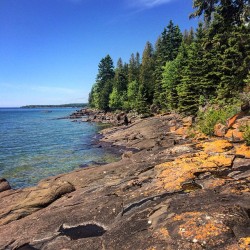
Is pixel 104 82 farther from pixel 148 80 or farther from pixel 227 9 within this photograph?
pixel 227 9

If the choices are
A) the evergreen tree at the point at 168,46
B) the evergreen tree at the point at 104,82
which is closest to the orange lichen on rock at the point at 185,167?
the evergreen tree at the point at 168,46

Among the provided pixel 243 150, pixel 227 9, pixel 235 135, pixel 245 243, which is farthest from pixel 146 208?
pixel 227 9

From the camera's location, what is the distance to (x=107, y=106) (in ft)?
345

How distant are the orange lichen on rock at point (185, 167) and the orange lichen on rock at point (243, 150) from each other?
853 millimetres

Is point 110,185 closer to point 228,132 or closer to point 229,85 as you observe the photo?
point 228,132

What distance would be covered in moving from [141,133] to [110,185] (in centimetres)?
2583

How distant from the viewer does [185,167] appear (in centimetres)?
1312

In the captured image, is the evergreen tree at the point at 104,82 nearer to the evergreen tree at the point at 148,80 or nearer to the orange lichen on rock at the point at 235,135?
the evergreen tree at the point at 148,80

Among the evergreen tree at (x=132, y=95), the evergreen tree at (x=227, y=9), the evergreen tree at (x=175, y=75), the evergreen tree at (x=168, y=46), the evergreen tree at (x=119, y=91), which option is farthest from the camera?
the evergreen tree at (x=119, y=91)

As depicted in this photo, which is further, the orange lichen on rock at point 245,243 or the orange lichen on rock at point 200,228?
the orange lichen on rock at point 200,228

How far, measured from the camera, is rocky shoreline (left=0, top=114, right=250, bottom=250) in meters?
7.69

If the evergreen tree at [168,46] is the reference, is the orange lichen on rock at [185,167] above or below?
below

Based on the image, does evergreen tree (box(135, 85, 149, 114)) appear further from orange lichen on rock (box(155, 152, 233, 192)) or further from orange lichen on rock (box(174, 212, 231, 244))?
orange lichen on rock (box(174, 212, 231, 244))

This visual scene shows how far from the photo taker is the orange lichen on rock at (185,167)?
11.8 meters
